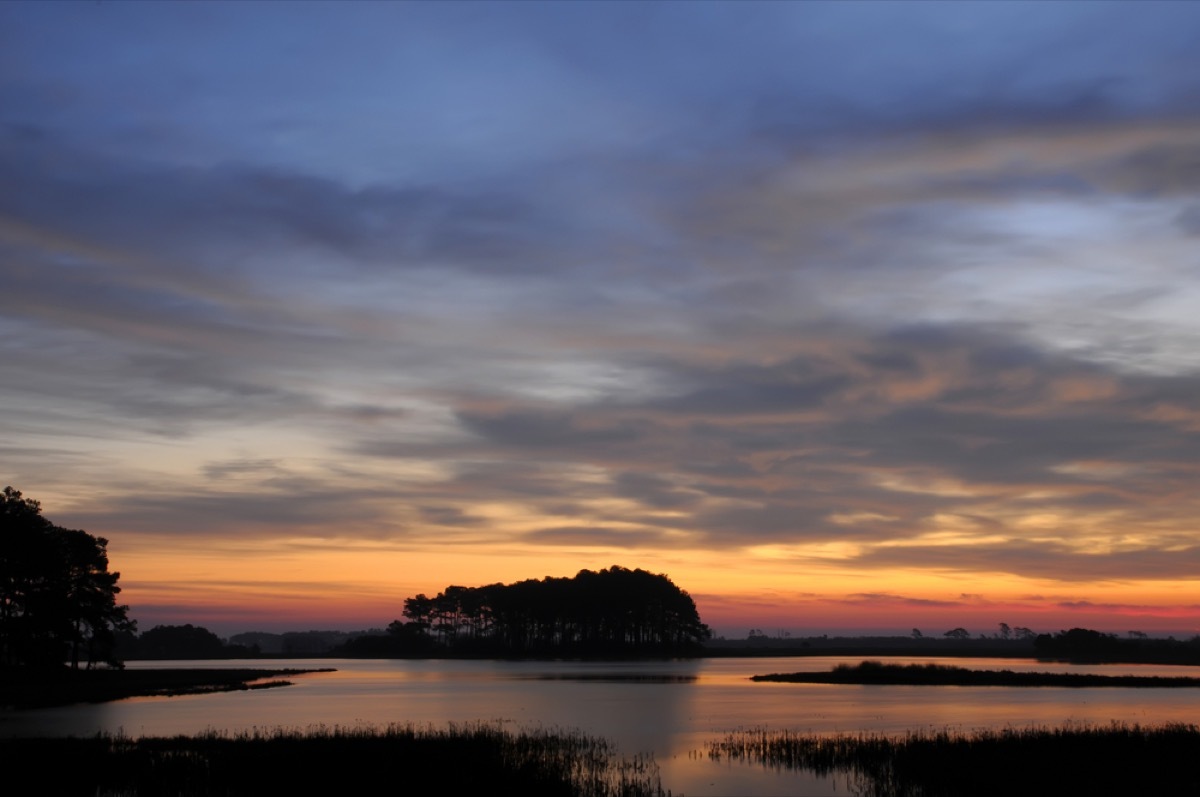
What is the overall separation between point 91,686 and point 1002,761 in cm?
6813

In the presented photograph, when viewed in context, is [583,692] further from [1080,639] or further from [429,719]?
[1080,639]

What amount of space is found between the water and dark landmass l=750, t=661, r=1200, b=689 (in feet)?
17.2

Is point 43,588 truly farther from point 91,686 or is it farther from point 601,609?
point 601,609

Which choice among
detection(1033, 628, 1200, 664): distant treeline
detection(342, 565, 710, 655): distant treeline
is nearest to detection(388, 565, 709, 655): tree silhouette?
detection(342, 565, 710, 655): distant treeline

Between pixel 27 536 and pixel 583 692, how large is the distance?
138 feet

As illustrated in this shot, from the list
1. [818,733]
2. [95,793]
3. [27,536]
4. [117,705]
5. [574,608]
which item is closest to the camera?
[95,793]

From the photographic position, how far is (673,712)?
196 ft

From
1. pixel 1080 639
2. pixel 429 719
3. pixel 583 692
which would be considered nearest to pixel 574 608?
pixel 1080 639

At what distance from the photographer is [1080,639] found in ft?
621

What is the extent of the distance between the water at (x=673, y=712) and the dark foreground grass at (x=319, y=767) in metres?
3.24

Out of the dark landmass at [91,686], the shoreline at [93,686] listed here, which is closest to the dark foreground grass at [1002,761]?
the shoreline at [93,686]

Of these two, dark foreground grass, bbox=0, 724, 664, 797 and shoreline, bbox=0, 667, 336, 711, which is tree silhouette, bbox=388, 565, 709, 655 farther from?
dark foreground grass, bbox=0, 724, 664, 797

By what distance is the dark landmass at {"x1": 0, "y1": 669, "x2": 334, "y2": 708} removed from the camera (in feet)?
210

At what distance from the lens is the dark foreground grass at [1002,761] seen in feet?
90.4
